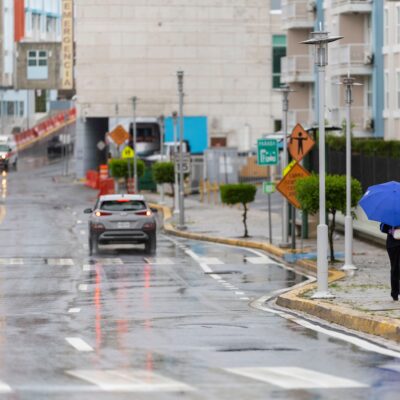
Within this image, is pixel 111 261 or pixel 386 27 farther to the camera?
pixel 386 27

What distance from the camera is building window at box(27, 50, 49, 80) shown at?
14500 cm

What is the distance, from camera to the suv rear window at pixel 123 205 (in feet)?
136

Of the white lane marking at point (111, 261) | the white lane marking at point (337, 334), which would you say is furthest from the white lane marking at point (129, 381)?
the white lane marking at point (111, 261)

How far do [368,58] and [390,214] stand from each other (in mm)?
42209

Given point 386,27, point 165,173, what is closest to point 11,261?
point 386,27

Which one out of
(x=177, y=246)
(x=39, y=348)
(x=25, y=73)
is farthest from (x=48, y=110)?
(x=39, y=348)

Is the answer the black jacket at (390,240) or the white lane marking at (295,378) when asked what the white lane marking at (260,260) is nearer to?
the black jacket at (390,240)

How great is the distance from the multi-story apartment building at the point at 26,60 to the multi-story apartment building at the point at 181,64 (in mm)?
35398

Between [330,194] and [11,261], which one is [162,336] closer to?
[330,194]

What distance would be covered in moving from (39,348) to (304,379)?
4537 mm

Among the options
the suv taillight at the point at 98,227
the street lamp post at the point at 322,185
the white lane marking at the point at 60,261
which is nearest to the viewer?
the street lamp post at the point at 322,185

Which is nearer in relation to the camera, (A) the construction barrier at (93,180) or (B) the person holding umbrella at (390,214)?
(B) the person holding umbrella at (390,214)

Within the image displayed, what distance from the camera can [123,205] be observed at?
41.6 m

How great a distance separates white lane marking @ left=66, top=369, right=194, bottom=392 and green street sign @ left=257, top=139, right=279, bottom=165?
29.5 m
